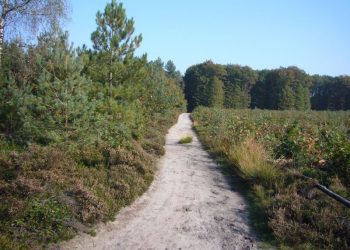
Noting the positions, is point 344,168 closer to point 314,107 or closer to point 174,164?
point 174,164

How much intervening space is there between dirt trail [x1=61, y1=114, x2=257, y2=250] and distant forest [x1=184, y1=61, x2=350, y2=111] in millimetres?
64807

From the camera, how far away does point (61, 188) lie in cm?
730

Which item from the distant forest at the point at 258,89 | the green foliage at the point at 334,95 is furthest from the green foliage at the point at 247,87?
the green foliage at the point at 334,95

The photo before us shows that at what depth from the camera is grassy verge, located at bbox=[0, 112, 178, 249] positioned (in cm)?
571

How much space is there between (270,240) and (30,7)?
1169cm

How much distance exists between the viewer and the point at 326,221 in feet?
19.9

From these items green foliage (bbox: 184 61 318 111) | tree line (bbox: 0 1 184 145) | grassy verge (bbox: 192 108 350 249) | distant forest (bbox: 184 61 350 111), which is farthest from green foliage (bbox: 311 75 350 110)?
tree line (bbox: 0 1 184 145)

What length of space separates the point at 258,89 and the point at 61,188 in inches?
3166

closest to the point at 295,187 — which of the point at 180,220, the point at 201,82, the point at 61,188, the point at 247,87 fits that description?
the point at 180,220

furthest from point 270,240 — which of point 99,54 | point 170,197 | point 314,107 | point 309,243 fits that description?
point 314,107

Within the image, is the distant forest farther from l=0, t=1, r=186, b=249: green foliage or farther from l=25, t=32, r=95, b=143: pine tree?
l=25, t=32, r=95, b=143: pine tree

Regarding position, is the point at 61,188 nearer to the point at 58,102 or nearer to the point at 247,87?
the point at 58,102

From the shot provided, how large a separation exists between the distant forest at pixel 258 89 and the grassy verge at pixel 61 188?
64948 mm

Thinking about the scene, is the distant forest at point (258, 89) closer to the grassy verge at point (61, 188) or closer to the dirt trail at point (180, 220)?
the dirt trail at point (180, 220)
